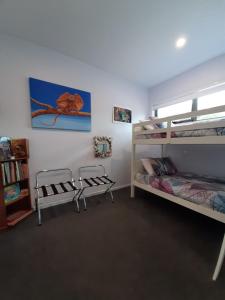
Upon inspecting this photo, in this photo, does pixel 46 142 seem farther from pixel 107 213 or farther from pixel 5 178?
pixel 107 213

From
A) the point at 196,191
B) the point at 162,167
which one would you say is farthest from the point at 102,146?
the point at 196,191

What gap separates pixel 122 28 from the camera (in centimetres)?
160

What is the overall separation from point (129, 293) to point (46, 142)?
1953 millimetres

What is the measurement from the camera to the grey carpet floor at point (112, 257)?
906 mm

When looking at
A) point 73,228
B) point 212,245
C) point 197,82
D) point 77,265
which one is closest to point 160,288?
point 77,265

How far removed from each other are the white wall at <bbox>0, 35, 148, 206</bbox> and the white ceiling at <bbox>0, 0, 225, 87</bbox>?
0.63 ft

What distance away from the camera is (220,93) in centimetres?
219

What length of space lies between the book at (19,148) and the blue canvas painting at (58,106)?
307 mm

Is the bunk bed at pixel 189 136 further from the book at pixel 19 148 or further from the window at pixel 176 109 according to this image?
the book at pixel 19 148

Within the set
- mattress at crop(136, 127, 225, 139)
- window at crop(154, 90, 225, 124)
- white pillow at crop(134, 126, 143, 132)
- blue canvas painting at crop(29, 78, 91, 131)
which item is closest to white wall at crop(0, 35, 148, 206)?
blue canvas painting at crop(29, 78, 91, 131)

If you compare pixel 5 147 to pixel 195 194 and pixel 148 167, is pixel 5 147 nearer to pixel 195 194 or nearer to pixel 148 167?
pixel 148 167

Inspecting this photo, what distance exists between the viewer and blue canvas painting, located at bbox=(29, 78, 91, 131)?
1.88 meters

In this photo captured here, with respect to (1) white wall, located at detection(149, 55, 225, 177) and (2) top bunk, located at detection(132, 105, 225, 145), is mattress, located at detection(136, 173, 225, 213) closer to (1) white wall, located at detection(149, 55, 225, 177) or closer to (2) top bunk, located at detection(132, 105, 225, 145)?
(2) top bunk, located at detection(132, 105, 225, 145)

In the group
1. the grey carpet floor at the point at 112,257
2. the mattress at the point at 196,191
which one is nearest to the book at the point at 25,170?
the grey carpet floor at the point at 112,257
